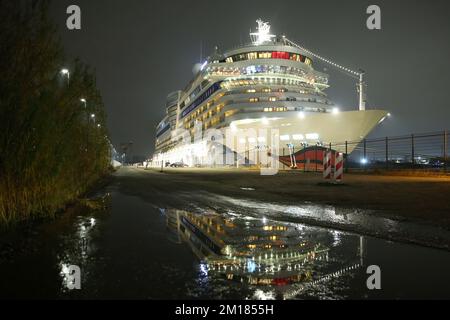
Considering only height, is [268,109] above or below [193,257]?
above

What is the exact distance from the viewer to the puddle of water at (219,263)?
3104 millimetres

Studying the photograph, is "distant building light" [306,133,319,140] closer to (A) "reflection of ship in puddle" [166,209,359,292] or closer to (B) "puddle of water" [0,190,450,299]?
(A) "reflection of ship in puddle" [166,209,359,292]

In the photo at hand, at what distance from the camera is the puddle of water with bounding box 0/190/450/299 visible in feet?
10.2

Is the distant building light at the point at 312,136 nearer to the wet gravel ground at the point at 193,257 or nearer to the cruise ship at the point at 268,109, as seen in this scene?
the cruise ship at the point at 268,109

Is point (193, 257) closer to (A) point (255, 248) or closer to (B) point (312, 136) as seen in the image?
(A) point (255, 248)

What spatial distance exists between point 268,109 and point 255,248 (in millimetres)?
41924

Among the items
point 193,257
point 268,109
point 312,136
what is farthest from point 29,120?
point 268,109

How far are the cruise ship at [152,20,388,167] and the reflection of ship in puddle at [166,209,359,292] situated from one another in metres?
30.4

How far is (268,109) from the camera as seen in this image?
150 ft

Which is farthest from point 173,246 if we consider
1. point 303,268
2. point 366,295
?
point 366,295

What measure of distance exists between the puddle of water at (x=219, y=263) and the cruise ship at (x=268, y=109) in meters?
31.5

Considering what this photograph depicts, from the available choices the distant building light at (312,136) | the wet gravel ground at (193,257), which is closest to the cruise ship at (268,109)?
the distant building light at (312,136)

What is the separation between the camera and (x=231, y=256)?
4254 mm

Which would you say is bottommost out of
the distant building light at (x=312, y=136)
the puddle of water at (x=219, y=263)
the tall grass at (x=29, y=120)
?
the puddle of water at (x=219, y=263)
